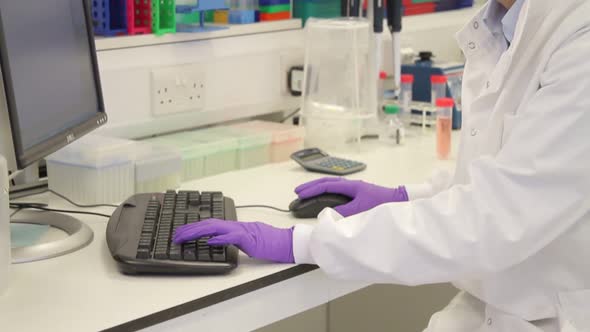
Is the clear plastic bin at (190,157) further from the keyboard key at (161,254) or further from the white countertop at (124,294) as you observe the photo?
the keyboard key at (161,254)

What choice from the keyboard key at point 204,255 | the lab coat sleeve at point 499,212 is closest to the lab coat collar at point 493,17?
the lab coat sleeve at point 499,212

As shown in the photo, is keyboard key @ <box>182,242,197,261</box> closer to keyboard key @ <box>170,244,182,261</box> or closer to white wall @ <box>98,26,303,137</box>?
keyboard key @ <box>170,244,182,261</box>

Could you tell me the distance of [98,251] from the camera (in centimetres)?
141

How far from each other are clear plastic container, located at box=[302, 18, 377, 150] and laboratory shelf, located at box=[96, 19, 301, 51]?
10 cm

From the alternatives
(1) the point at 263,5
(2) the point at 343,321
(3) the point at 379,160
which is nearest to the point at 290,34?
(1) the point at 263,5

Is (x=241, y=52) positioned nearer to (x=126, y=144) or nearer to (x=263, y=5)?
(x=263, y=5)

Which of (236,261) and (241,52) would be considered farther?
(241,52)

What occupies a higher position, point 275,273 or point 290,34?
point 290,34

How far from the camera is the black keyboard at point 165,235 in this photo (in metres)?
1.28

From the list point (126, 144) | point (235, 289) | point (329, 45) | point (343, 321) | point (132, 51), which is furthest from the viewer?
point (343, 321)

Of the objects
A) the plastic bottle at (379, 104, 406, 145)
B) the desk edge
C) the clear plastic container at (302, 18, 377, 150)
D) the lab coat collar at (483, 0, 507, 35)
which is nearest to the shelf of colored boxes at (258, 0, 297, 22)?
the clear plastic container at (302, 18, 377, 150)

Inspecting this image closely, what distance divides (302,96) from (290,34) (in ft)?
0.62

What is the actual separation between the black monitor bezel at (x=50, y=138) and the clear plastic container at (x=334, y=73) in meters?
0.65

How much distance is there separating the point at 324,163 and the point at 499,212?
76 cm
